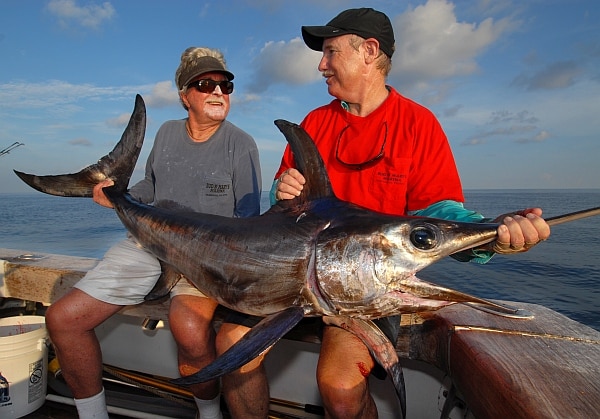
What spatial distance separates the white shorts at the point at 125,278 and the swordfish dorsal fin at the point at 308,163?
1.00 m

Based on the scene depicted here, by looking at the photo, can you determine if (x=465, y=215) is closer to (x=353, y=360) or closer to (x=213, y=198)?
(x=353, y=360)

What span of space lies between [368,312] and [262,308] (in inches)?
19.2

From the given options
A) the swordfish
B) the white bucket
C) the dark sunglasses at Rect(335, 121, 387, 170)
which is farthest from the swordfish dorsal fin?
the white bucket

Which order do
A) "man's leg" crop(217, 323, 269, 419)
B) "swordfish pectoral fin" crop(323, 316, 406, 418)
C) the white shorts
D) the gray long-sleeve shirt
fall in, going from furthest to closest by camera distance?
the gray long-sleeve shirt, the white shorts, "man's leg" crop(217, 323, 269, 419), "swordfish pectoral fin" crop(323, 316, 406, 418)

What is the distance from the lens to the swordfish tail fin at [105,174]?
10.1ft

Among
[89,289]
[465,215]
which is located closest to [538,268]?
[465,215]

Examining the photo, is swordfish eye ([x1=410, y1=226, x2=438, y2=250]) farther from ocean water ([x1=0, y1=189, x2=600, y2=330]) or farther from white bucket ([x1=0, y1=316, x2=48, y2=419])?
ocean water ([x1=0, y1=189, x2=600, y2=330])

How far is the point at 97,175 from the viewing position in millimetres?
3123

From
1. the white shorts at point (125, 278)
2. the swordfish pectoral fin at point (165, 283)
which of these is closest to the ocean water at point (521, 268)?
the white shorts at point (125, 278)

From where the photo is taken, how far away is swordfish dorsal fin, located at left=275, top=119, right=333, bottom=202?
207 centimetres

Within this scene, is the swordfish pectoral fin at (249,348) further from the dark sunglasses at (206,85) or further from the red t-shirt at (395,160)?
the dark sunglasses at (206,85)

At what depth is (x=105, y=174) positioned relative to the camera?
3.12 meters

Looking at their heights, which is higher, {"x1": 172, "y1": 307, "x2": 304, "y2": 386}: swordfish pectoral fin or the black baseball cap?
the black baseball cap

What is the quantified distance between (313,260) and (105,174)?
202cm
